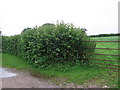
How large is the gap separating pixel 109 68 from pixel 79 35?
2.66m

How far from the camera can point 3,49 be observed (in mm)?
17344

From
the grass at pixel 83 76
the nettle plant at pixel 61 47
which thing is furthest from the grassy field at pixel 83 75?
the nettle plant at pixel 61 47

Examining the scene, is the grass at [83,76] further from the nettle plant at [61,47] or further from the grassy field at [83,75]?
the nettle plant at [61,47]

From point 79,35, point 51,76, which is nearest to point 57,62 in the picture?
point 51,76

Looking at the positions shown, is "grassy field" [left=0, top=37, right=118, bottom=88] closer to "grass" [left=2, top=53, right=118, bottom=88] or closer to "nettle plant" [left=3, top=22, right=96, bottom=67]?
"grass" [left=2, top=53, right=118, bottom=88]

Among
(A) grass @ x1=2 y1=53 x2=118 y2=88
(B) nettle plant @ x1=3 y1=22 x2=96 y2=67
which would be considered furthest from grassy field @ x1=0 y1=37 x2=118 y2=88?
(B) nettle plant @ x1=3 y1=22 x2=96 y2=67

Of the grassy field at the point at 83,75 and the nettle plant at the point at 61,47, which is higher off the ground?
the nettle plant at the point at 61,47

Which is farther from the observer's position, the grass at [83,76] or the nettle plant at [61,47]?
the nettle plant at [61,47]

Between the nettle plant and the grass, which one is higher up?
the nettle plant

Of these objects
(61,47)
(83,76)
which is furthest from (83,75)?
(61,47)

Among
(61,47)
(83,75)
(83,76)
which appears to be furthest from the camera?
(61,47)

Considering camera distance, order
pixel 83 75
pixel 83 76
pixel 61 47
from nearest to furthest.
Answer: pixel 83 76 < pixel 83 75 < pixel 61 47

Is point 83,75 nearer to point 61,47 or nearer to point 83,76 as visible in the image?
point 83,76

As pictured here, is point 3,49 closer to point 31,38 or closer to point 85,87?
point 31,38
